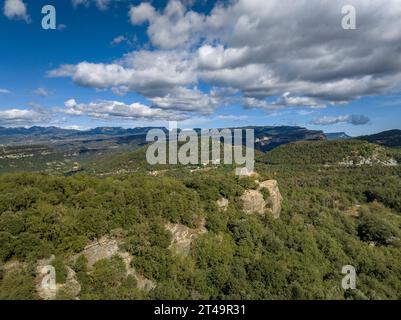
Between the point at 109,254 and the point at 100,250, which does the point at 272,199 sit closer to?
the point at 109,254

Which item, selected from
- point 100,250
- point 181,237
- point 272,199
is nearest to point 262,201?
point 272,199

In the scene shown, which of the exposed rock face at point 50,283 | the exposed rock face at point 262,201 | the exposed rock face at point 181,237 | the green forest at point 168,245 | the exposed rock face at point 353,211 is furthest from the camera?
the exposed rock face at point 353,211

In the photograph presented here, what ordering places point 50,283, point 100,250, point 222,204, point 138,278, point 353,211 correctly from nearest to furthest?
point 50,283
point 100,250
point 138,278
point 222,204
point 353,211

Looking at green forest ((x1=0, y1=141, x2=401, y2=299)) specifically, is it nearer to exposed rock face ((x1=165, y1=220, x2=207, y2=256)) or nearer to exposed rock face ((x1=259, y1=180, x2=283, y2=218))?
exposed rock face ((x1=165, y1=220, x2=207, y2=256))

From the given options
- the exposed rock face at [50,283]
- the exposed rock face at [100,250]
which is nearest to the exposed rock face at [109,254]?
the exposed rock face at [100,250]

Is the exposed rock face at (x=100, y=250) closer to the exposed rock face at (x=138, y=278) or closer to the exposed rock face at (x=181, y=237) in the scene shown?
the exposed rock face at (x=138, y=278)

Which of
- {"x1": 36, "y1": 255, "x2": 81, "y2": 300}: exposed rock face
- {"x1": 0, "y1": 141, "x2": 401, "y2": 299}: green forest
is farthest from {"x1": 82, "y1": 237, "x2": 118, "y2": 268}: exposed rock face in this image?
{"x1": 36, "y1": 255, "x2": 81, "y2": 300}: exposed rock face
